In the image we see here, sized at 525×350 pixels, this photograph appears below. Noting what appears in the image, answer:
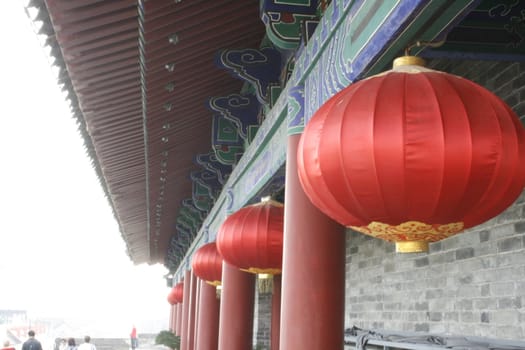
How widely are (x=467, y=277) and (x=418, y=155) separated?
7.58 feet

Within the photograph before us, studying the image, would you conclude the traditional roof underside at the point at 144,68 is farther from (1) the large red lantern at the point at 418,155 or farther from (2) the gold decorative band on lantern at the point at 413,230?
(2) the gold decorative band on lantern at the point at 413,230

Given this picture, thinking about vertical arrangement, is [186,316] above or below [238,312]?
below

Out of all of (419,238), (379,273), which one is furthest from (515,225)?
(379,273)

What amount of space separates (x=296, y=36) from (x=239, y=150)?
309cm

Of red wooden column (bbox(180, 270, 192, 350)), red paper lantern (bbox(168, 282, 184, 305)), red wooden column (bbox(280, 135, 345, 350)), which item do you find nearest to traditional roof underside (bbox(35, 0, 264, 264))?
red wooden column (bbox(280, 135, 345, 350))

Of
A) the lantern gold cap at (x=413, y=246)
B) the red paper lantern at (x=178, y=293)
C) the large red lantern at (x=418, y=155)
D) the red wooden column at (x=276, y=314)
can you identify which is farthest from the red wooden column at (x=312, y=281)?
the red paper lantern at (x=178, y=293)

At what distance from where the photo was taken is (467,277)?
377cm

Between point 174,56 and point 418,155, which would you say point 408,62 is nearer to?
point 418,155

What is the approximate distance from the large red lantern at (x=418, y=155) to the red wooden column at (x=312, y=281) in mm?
1206

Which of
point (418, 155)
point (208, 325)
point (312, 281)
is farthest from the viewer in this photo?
point (208, 325)

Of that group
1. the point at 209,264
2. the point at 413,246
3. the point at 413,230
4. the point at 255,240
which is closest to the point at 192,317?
the point at 209,264

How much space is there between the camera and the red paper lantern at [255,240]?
14.1ft

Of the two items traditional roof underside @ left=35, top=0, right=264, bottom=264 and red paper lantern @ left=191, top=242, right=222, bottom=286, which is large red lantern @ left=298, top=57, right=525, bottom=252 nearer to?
traditional roof underside @ left=35, top=0, right=264, bottom=264

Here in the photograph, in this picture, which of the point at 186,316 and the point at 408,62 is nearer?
the point at 408,62
